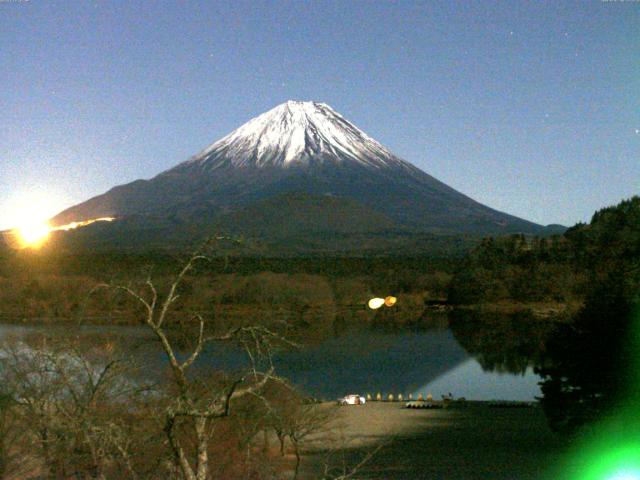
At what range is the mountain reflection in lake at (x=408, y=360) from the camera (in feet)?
108

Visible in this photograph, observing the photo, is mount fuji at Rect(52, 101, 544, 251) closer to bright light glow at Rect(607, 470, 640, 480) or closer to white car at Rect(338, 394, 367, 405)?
white car at Rect(338, 394, 367, 405)

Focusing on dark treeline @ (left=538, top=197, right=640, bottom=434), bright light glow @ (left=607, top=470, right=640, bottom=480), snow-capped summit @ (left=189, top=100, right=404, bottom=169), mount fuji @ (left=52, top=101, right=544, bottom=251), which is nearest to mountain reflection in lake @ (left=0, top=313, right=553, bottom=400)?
dark treeline @ (left=538, top=197, right=640, bottom=434)

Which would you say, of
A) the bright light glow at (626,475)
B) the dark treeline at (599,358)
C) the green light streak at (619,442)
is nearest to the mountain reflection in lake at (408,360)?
the dark treeline at (599,358)

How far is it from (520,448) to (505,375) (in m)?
17.7

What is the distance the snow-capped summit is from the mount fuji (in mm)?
212

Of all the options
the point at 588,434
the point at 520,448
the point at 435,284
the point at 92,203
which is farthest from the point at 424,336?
the point at 92,203

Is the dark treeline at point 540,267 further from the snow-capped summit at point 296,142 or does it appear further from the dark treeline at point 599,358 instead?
the snow-capped summit at point 296,142

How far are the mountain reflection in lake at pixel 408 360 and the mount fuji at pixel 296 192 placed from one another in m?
73.8

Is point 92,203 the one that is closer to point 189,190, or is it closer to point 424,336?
point 189,190

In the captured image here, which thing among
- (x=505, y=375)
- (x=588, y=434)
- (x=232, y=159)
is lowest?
(x=505, y=375)

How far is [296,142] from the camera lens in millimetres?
170250

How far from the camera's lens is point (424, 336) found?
5325cm

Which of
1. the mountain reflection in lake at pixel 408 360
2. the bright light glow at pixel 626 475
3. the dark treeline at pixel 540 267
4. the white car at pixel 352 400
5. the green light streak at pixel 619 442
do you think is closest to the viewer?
the green light streak at pixel 619 442

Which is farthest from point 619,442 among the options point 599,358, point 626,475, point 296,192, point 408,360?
point 296,192
